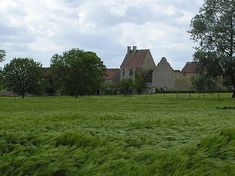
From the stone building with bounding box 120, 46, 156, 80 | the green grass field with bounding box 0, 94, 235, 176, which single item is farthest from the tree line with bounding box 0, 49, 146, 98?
the green grass field with bounding box 0, 94, 235, 176

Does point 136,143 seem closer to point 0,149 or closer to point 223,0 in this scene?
point 0,149

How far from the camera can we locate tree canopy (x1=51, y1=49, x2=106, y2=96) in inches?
4018

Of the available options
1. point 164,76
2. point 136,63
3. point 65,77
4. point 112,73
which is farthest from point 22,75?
point 164,76

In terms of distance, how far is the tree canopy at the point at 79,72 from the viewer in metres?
102

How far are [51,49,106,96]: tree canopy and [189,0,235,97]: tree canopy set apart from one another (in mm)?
39999

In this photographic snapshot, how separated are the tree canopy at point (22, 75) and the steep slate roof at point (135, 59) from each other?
2822cm

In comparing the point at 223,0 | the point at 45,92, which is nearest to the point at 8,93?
the point at 45,92

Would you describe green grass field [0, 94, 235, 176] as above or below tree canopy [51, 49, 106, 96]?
below

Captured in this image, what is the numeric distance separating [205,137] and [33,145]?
2.76 meters

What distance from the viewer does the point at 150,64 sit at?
13888cm

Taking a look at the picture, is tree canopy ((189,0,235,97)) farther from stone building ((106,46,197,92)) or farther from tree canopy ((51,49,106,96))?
stone building ((106,46,197,92))

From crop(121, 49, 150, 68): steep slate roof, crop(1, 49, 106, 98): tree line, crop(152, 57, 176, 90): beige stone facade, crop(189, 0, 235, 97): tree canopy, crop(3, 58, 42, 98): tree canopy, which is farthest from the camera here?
crop(121, 49, 150, 68): steep slate roof

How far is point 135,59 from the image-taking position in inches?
5399

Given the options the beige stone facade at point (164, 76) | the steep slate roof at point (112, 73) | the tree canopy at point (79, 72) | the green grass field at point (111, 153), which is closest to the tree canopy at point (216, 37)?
the tree canopy at point (79, 72)
